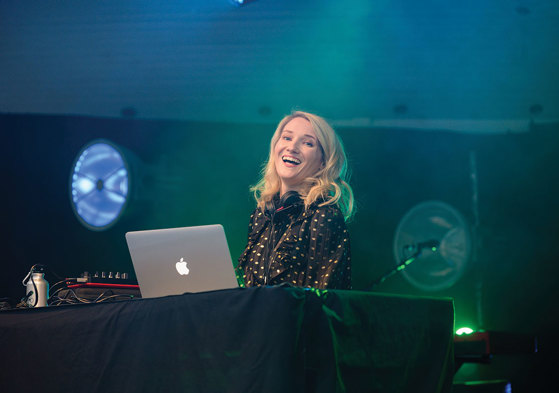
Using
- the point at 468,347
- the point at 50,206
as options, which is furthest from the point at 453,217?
the point at 50,206

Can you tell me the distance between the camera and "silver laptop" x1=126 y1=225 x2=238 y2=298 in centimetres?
179

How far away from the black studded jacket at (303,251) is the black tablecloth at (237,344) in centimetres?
46

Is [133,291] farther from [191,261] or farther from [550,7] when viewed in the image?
[550,7]

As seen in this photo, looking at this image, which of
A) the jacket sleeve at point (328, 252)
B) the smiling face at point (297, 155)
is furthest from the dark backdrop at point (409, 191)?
the jacket sleeve at point (328, 252)

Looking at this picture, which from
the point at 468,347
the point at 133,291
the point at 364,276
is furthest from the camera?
the point at 364,276

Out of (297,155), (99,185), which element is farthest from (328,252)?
(99,185)

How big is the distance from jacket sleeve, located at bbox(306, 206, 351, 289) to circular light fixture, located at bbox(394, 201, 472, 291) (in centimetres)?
325

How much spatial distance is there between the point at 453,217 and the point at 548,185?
3.30ft

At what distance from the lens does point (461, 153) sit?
18.0 ft

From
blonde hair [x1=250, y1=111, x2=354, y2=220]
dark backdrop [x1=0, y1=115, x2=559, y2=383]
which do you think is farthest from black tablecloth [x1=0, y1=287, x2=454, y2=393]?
dark backdrop [x1=0, y1=115, x2=559, y2=383]

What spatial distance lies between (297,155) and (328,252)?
599 mm

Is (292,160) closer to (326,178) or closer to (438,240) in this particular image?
(326,178)

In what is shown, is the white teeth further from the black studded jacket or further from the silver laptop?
the silver laptop

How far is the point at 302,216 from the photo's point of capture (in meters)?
2.37
